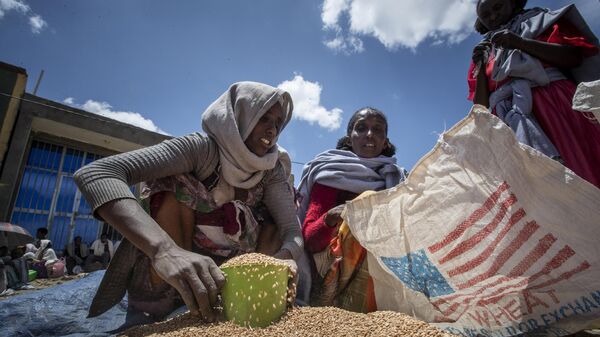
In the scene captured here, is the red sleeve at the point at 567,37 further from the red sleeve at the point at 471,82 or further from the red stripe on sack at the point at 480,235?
the red stripe on sack at the point at 480,235

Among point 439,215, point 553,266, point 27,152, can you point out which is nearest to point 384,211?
point 439,215

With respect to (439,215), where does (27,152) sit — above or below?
above

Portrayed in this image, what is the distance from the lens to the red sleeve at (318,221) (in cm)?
210

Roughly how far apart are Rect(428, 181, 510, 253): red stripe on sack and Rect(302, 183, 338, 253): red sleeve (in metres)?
0.83

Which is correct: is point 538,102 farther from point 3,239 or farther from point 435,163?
point 3,239

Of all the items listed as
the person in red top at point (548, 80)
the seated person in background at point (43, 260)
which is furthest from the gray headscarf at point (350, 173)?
the seated person in background at point (43, 260)

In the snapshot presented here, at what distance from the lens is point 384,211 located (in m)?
1.49

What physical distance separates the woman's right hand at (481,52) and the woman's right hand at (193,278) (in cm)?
219

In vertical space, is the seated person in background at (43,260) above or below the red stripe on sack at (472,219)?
above

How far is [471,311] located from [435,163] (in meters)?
0.59

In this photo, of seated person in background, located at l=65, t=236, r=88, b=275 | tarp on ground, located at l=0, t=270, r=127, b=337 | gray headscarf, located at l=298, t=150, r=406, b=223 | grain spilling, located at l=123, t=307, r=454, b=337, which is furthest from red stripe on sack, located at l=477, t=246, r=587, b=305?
seated person in background, located at l=65, t=236, r=88, b=275

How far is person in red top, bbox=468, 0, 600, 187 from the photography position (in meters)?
1.77

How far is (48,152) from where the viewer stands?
10352mm

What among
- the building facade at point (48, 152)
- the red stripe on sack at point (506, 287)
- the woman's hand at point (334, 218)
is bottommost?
the red stripe on sack at point (506, 287)
